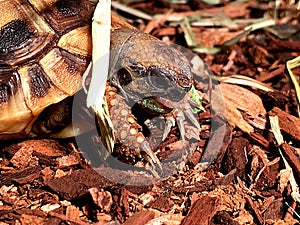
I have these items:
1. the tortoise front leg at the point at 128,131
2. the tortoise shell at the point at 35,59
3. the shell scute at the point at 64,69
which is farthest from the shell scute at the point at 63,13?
the tortoise front leg at the point at 128,131

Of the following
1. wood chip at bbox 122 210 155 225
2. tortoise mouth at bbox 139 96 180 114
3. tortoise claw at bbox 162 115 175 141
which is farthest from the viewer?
tortoise claw at bbox 162 115 175 141

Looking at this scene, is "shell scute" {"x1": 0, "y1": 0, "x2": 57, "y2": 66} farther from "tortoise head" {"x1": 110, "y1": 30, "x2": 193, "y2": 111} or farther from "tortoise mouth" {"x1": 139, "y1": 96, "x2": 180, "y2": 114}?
"tortoise mouth" {"x1": 139, "y1": 96, "x2": 180, "y2": 114}

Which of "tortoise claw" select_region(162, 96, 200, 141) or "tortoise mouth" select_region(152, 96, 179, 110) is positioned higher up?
"tortoise mouth" select_region(152, 96, 179, 110)

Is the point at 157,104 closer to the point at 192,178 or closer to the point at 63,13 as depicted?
the point at 192,178

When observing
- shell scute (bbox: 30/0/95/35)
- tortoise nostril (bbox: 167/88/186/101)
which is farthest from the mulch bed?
shell scute (bbox: 30/0/95/35)

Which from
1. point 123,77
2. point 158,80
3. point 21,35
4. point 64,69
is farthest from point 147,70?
point 21,35

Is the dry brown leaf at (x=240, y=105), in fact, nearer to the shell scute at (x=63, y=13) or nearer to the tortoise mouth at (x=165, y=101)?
the tortoise mouth at (x=165, y=101)
